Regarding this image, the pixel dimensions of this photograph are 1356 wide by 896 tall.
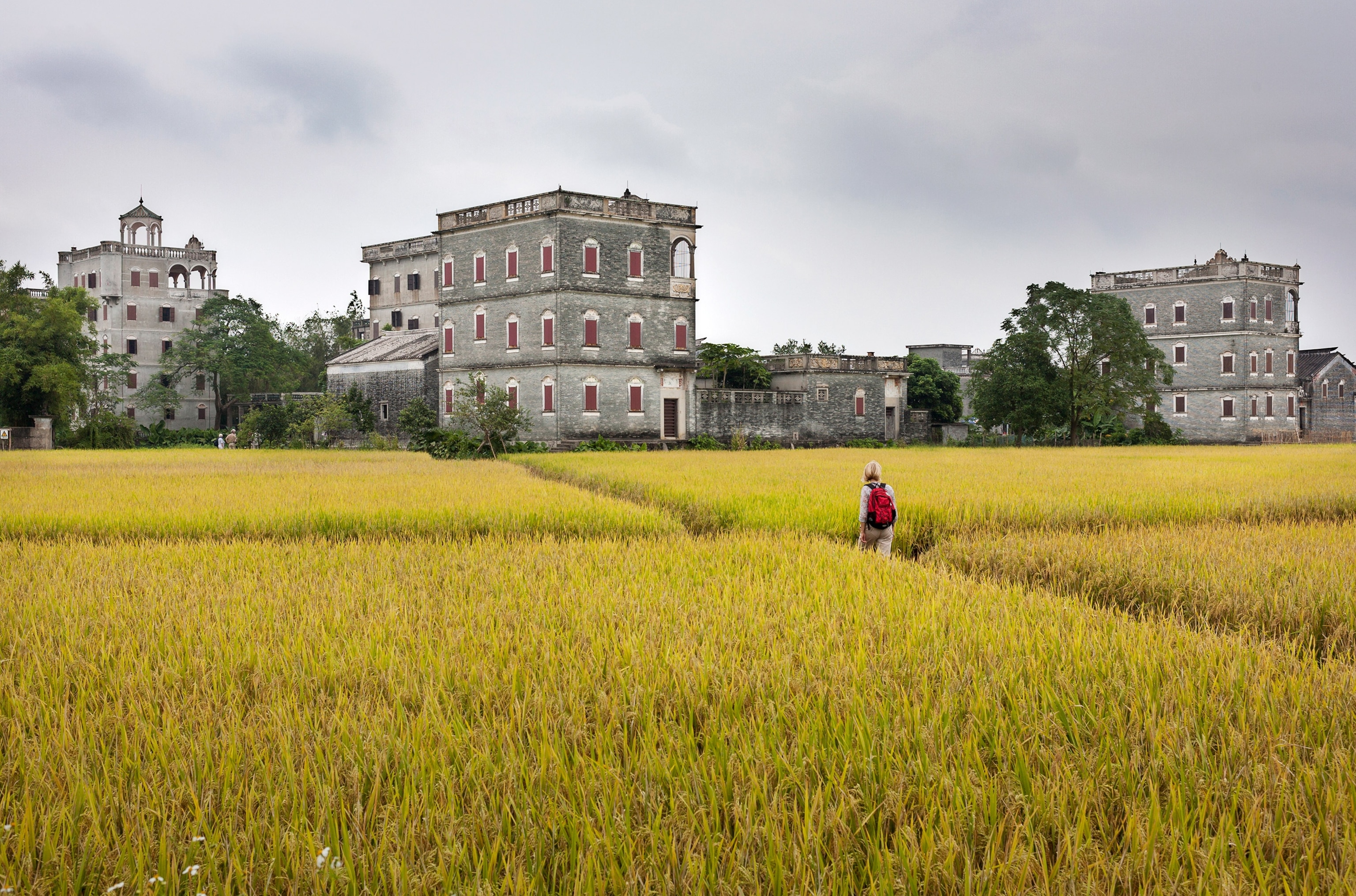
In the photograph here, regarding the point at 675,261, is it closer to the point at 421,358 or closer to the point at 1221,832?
the point at 421,358

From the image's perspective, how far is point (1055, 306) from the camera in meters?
39.8

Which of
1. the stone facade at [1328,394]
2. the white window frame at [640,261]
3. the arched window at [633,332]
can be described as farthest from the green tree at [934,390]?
the stone facade at [1328,394]

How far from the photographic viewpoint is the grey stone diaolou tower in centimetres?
3781

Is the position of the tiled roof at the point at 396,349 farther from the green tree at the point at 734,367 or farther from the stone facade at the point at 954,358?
the stone facade at the point at 954,358

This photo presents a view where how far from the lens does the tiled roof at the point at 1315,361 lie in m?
57.1

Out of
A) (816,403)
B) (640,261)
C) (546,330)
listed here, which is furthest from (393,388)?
(816,403)

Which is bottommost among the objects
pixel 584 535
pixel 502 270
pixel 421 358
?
pixel 584 535

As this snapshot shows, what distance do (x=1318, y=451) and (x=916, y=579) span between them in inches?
1399

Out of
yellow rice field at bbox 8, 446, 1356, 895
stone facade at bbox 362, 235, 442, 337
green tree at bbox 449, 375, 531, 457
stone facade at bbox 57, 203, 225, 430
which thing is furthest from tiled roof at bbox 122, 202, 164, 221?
yellow rice field at bbox 8, 446, 1356, 895

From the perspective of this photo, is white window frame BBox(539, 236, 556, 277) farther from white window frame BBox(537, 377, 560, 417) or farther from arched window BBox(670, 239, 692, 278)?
arched window BBox(670, 239, 692, 278)

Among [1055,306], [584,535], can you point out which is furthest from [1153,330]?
[584,535]

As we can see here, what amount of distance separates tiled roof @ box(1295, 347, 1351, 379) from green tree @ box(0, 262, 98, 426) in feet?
234

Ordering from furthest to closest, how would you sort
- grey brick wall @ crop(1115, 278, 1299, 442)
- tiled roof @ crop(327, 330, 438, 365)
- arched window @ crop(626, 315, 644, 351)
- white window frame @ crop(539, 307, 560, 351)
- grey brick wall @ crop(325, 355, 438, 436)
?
1. grey brick wall @ crop(1115, 278, 1299, 442)
2. tiled roof @ crop(327, 330, 438, 365)
3. grey brick wall @ crop(325, 355, 438, 436)
4. arched window @ crop(626, 315, 644, 351)
5. white window frame @ crop(539, 307, 560, 351)

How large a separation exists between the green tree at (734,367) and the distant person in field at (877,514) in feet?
116
